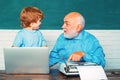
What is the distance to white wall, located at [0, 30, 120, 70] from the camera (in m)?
4.08

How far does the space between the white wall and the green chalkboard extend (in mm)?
67

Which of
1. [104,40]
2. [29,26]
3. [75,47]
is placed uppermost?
[29,26]

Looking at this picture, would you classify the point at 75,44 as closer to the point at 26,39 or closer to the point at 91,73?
the point at 26,39

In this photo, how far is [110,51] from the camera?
13.8 feet

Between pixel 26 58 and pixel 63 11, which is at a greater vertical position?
pixel 63 11

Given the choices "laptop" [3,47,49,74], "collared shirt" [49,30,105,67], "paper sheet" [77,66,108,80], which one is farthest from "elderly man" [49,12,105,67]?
"laptop" [3,47,49,74]

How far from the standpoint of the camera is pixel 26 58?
2406 millimetres

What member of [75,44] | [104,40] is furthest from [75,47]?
[104,40]

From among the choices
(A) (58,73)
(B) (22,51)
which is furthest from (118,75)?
(B) (22,51)

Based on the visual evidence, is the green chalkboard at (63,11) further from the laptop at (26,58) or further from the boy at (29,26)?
the laptop at (26,58)

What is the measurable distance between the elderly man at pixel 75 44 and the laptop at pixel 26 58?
1.53 feet

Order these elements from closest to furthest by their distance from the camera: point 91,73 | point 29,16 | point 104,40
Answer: point 91,73 → point 29,16 → point 104,40

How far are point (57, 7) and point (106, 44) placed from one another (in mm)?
789

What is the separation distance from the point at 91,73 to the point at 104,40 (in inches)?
74.1
